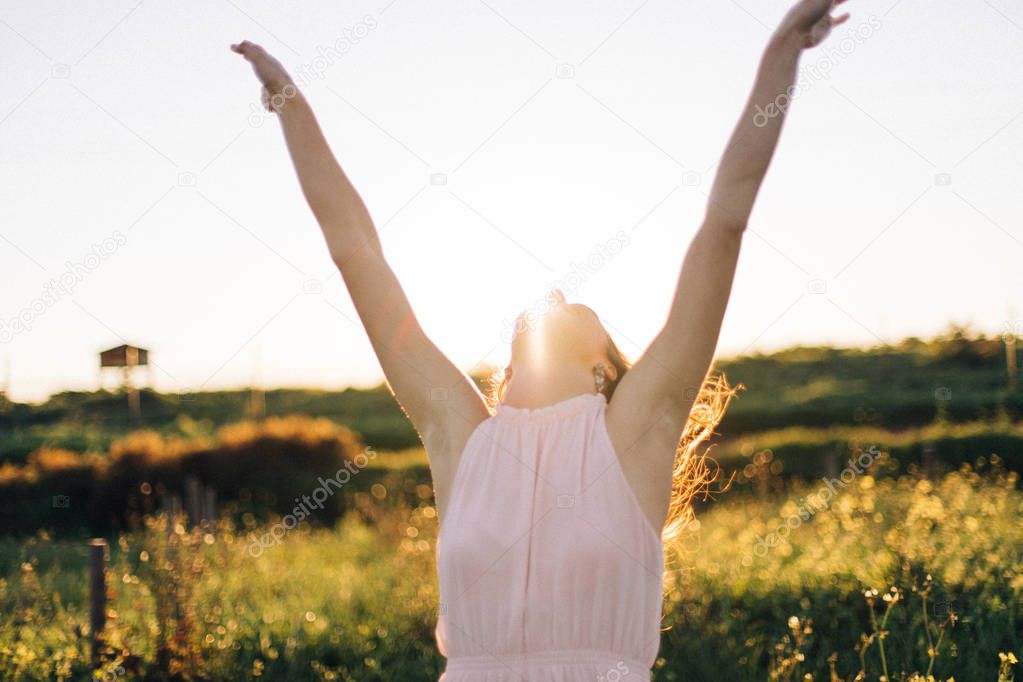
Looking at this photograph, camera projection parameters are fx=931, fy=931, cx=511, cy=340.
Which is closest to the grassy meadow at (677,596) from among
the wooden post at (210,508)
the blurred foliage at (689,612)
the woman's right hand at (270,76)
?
the blurred foliage at (689,612)

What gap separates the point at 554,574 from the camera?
1.76 meters

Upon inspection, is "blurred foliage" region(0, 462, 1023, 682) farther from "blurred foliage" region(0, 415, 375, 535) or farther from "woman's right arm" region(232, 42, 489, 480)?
"blurred foliage" region(0, 415, 375, 535)

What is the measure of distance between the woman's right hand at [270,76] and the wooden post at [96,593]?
4658mm

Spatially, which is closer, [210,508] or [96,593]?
[96,593]

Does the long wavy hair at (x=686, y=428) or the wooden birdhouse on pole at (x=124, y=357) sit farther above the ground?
the wooden birdhouse on pole at (x=124, y=357)

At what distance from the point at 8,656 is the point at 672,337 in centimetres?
582

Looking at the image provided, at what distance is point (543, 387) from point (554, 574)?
483 millimetres

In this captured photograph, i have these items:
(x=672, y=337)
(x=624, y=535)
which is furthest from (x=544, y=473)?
(x=672, y=337)

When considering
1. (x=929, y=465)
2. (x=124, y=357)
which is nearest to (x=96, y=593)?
(x=124, y=357)

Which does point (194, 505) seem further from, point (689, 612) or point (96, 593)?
point (689, 612)

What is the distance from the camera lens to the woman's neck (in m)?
2.09

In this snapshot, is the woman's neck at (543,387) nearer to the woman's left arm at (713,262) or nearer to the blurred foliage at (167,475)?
the woman's left arm at (713,262)

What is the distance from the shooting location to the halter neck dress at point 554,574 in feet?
5.81

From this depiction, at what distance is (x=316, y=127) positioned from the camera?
2.34 meters
